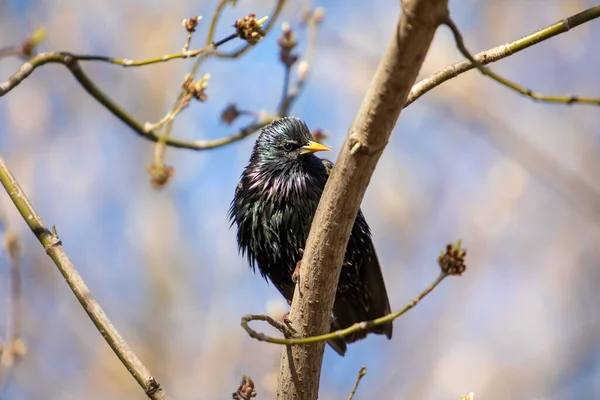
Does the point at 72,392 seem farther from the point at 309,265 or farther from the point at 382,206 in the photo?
the point at 309,265

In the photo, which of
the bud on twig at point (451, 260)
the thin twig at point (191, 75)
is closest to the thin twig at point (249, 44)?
the thin twig at point (191, 75)

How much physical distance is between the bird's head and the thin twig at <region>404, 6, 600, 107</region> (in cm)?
152

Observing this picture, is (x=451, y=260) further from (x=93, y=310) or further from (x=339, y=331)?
(x=93, y=310)

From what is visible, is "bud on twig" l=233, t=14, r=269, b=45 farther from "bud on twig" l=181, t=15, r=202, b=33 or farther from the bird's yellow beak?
the bird's yellow beak

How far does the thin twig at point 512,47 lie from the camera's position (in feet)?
8.00

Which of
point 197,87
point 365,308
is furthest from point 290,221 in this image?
point 197,87

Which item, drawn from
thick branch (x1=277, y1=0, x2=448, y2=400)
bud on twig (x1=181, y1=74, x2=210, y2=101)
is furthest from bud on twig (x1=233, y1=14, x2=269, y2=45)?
thick branch (x1=277, y1=0, x2=448, y2=400)

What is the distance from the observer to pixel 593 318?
29.5 feet

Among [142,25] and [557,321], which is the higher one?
[142,25]

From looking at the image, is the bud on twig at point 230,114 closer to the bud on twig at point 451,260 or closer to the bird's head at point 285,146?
the bird's head at point 285,146

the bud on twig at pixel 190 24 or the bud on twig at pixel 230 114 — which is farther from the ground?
the bud on twig at pixel 230 114

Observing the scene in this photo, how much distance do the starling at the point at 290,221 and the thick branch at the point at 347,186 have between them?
3.91ft

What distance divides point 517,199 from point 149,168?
697 cm

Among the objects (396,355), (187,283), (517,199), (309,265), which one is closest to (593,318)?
(517,199)
